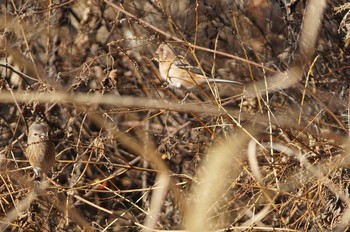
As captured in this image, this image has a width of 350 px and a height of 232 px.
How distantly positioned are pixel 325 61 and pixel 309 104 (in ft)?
2.28

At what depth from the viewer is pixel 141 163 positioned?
6727 mm

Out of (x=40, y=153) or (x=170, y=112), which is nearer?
(x=40, y=153)

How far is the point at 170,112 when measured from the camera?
622cm

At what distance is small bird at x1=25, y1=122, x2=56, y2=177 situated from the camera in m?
4.69

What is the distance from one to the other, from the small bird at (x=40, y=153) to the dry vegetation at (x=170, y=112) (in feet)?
0.39

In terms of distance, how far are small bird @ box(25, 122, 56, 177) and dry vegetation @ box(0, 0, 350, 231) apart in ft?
0.39

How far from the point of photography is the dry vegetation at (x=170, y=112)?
4.49m

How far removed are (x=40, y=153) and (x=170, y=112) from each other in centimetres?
184

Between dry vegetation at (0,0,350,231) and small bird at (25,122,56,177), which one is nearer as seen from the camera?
dry vegetation at (0,0,350,231)

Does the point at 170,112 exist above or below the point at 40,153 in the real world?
below

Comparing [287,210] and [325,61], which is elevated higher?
[325,61]

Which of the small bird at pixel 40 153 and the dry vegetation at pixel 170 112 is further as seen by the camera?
the small bird at pixel 40 153

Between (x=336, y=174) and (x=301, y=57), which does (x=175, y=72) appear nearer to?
(x=301, y=57)

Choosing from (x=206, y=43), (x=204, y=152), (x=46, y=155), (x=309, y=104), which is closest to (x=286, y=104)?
(x=309, y=104)
